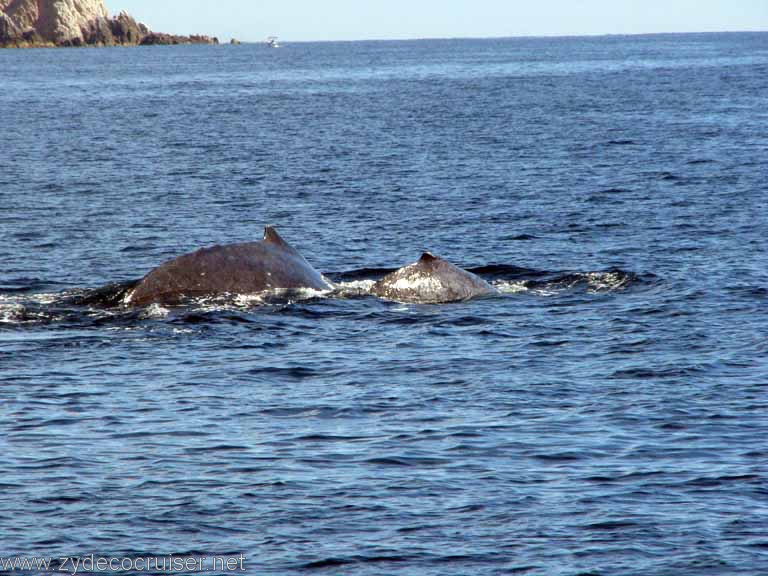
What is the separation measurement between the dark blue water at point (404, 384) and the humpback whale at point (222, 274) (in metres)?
0.39

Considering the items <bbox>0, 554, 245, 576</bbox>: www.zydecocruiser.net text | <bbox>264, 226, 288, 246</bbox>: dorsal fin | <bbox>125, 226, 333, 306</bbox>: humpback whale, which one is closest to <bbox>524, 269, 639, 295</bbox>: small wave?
<bbox>125, 226, 333, 306</bbox>: humpback whale

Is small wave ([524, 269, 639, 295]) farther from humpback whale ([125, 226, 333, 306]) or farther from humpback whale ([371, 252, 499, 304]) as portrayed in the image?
humpback whale ([125, 226, 333, 306])

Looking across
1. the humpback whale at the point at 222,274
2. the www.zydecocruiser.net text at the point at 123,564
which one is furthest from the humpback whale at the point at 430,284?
the www.zydecocruiser.net text at the point at 123,564

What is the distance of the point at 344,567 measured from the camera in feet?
40.3

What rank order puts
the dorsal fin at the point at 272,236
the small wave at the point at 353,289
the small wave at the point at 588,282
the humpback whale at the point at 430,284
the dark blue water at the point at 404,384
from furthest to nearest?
the small wave at the point at 588,282
the small wave at the point at 353,289
the humpback whale at the point at 430,284
the dorsal fin at the point at 272,236
the dark blue water at the point at 404,384

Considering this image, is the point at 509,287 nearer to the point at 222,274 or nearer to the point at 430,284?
the point at 430,284

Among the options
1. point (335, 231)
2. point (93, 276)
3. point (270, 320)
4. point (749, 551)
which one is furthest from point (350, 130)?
point (749, 551)

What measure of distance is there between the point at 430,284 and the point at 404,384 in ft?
18.8

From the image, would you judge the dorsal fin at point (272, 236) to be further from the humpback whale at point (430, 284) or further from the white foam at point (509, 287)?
the white foam at point (509, 287)

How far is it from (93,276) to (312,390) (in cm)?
1024

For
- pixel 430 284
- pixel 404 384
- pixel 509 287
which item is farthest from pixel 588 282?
pixel 404 384

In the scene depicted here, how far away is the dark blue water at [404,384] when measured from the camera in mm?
13086

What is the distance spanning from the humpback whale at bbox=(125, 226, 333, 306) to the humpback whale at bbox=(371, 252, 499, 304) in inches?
67.4

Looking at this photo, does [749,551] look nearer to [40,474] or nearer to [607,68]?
[40,474]
